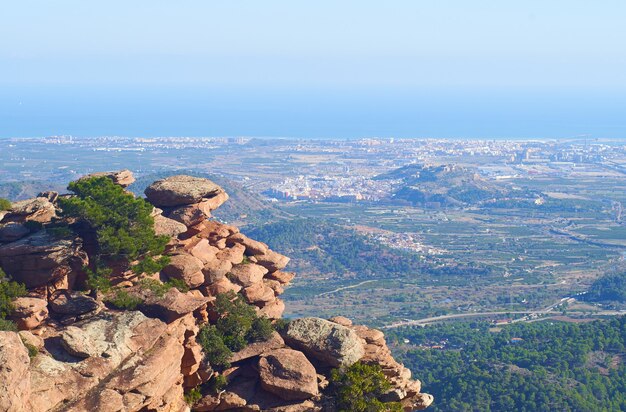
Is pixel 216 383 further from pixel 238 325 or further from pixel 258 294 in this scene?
pixel 258 294

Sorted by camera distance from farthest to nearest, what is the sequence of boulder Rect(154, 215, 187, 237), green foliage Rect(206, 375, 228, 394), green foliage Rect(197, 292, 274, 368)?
boulder Rect(154, 215, 187, 237) → green foliage Rect(197, 292, 274, 368) → green foliage Rect(206, 375, 228, 394)

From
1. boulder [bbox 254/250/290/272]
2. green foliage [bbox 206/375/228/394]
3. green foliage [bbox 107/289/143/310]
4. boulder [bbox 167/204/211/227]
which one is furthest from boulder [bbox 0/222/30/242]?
boulder [bbox 254/250/290/272]

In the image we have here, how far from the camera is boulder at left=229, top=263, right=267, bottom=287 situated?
39.8m

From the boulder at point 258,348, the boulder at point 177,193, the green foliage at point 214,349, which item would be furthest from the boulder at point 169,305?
the boulder at point 177,193

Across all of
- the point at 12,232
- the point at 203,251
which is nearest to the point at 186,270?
the point at 203,251

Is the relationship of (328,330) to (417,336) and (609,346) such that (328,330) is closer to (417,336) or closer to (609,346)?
(609,346)

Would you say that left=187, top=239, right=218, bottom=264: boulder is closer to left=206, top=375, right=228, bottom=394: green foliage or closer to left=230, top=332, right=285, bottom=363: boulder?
left=230, top=332, right=285, bottom=363: boulder

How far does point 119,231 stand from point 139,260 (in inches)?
62.3

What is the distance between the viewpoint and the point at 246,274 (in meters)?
40.1

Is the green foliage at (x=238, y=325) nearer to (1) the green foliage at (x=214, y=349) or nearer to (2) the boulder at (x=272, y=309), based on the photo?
(1) the green foliage at (x=214, y=349)

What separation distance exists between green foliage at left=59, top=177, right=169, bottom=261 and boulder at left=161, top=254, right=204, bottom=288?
842mm

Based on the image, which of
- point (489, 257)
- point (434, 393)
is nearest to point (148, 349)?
point (434, 393)

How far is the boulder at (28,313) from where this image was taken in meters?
31.8

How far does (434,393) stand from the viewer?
242 feet
